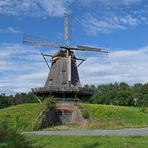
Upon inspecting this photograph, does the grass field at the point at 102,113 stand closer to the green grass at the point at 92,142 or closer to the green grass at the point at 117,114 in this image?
the green grass at the point at 117,114

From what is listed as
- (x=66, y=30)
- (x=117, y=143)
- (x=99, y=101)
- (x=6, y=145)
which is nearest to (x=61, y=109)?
(x=66, y=30)

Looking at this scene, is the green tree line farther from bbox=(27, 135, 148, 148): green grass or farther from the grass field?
bbox=(27, 135, 148, 148): green grass

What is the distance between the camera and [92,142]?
56.6ft

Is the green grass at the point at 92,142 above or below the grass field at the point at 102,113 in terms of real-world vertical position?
below

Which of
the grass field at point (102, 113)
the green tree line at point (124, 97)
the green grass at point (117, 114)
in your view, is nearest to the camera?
the grass field at point (102, 113)

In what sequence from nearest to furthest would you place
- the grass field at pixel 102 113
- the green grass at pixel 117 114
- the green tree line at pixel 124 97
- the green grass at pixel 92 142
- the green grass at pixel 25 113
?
1. the green grass at pixel 92 142
2. the green grass at pixel 25 113
3. the grass field at pixel 102 113
4. the green grass at pixel 117 114
5. the green tree line at pixel 124 97

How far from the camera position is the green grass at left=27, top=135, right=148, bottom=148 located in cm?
1634

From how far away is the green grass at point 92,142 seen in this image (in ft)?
53.6

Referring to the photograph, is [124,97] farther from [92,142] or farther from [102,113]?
[92,142]

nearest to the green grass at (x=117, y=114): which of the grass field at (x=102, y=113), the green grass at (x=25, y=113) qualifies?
the grass field at (x=102, y=113)

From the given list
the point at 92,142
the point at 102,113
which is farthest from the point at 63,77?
the point at 92,142

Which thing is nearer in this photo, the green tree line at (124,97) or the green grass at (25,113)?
the green grass at (25,113)

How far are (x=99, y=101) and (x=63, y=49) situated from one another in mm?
48180

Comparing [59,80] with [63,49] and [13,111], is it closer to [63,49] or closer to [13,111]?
[63,49]
